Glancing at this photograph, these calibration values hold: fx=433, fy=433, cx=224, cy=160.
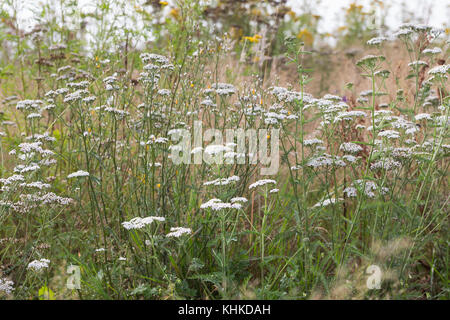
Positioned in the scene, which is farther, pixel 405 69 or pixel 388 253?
pixel 405 69

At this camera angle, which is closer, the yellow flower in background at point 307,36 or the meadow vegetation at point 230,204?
the meadow vegetation at point 230,204

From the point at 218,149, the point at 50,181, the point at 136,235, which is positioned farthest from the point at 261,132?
the point at 50,181

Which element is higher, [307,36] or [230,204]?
[307,36]

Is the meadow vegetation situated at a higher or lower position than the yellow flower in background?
lower

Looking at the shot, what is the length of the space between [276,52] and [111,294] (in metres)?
6.24

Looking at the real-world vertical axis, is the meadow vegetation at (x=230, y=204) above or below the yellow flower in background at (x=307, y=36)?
below

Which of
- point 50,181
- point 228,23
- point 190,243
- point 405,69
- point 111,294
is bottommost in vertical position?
point 111,294

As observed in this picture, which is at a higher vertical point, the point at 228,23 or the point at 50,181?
the point at 228,23

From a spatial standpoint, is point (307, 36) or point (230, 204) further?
point (307, 36)

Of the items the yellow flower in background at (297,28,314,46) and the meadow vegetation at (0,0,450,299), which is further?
the yellow flower in background at (297,28,314,46)

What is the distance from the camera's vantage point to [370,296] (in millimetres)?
2488
